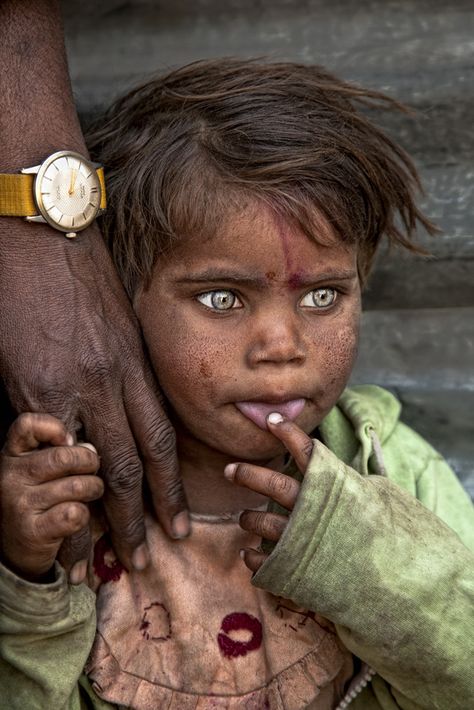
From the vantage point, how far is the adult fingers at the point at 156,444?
6.39 ft

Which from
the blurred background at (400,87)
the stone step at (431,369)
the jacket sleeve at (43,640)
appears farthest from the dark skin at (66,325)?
the stone step at (431,369)

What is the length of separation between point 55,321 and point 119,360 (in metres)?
0.13

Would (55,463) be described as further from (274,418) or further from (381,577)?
(381,577)

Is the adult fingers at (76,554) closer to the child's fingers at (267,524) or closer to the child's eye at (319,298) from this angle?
the child's fingers at (267,524)

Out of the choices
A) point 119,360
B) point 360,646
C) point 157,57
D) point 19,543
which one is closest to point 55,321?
point 119,360

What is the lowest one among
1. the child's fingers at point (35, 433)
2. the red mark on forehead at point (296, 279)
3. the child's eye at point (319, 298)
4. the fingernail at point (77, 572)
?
the fingernail at point (77, 572)

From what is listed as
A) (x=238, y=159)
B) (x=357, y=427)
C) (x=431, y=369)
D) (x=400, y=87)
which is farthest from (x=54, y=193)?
(x=431, y=369)

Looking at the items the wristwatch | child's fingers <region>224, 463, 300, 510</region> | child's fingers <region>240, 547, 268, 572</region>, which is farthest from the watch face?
child's fingers <region>240, 547, 268, 572</region>

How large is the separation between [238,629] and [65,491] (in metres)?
0.51

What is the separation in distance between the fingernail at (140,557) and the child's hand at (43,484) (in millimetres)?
266

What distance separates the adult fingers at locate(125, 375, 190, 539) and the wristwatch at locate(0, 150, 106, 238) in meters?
0.31

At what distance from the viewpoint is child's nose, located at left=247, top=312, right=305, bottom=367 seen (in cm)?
185

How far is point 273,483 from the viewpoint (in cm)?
180

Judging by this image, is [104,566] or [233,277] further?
[104,566]
